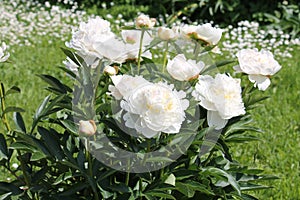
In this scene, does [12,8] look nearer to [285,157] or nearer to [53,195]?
[285,157]

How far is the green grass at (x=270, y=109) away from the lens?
335cm

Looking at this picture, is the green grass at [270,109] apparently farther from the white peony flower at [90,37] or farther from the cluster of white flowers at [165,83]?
the white peony flower at [90,37]

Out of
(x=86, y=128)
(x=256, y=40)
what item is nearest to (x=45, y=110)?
(x=86, y=128)

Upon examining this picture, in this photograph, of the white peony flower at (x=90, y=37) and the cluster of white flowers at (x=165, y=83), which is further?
the white peony flower at (x=90, y=37)

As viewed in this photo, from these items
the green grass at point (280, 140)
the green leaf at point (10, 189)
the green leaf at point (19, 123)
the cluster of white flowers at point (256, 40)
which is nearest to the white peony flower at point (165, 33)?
the green leaf at point (19, 123)

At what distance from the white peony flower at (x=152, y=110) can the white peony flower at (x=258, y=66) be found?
328mm

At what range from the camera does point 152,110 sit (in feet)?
5.09

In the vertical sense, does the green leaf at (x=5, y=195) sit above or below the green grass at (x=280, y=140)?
above

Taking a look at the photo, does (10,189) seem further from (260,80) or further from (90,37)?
(260,80)

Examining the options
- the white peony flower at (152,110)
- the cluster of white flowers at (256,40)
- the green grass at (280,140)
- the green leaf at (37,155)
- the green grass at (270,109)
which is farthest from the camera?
the cluster of white flowers at (256,40)

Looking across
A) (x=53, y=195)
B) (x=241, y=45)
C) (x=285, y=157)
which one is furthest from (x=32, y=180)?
(x=241, y=45)

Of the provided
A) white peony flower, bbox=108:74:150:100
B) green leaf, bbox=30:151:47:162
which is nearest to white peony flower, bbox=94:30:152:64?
white peony flower, bbox=108:74:150:100

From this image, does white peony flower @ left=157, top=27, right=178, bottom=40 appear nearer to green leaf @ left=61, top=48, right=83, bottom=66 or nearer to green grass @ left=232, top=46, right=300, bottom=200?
green leaf @ left=61, top=48, right=83, bottom=66

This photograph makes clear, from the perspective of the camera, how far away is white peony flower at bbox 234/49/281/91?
181 centimetres
